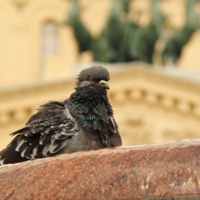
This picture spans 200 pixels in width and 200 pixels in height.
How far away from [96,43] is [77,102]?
38.2m

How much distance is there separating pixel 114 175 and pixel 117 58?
3776cm

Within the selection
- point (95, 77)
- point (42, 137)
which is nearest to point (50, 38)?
point (95, 77)

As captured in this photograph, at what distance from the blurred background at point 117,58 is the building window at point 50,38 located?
0.13 ft

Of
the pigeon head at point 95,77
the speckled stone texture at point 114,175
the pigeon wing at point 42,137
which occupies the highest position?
the pigeon head at point 95,77

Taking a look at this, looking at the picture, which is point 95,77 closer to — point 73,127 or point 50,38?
point 73,127

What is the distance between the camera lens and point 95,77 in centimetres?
885

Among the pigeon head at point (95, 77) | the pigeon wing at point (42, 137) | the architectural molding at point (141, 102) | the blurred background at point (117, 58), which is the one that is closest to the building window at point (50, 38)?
the blurred background at point (117, 58)

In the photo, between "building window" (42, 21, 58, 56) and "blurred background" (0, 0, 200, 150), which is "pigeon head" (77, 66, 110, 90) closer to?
"blurred background" (0, 0, 200, 150)

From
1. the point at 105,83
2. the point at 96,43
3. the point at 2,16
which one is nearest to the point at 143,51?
the point at 96,43

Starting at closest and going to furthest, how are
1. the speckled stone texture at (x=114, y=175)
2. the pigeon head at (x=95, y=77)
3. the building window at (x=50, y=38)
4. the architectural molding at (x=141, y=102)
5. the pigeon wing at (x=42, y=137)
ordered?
the speckled stone texture at (x=114, y=175)
the pigeon wing at (x=42, y=137)
the pigeon head at (x=95, y=77)
the architectural molding at (x=141, y=102)
the building window at (x=50, y=38)

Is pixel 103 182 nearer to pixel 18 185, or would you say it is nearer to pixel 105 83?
pixel 18 185

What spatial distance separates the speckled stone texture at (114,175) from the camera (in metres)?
6.86

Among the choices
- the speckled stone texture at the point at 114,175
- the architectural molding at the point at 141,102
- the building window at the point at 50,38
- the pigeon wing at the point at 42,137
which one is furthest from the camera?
the building window at the point at 50,38

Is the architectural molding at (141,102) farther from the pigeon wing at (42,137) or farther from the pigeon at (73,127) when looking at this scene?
the pigeon wing at (42,137)
